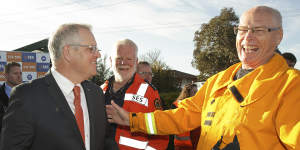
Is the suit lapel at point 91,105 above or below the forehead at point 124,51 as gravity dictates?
below

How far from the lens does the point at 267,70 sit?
1985 millimetres

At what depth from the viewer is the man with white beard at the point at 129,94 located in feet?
10.6

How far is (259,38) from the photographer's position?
211 centimetres

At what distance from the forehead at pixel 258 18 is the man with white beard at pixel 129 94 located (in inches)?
67.6

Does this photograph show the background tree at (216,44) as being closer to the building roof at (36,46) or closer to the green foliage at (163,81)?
the green foliage at (163,81)

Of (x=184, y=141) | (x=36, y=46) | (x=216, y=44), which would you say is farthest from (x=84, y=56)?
(x=216, y=44)

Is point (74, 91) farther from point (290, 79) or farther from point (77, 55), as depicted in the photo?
point (290, 79)

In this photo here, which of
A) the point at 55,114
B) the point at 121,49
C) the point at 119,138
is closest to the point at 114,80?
the point at 121,49

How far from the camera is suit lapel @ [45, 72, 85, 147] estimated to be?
1.86 m

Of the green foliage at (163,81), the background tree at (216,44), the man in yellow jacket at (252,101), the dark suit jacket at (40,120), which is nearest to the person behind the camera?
the dark suit jacket at (40,120)

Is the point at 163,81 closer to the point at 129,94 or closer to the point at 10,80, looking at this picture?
the point at 10,80

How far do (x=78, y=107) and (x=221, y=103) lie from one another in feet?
4.09

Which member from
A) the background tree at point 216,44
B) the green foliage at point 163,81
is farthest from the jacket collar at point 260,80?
the background tree at point 216,44

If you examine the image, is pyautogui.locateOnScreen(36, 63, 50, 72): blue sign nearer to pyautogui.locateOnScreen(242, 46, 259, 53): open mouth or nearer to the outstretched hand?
the outstretched hand
